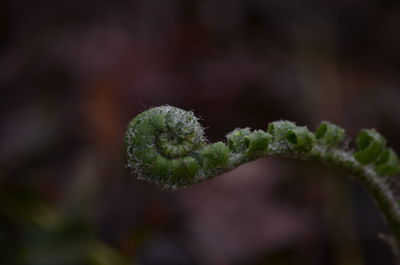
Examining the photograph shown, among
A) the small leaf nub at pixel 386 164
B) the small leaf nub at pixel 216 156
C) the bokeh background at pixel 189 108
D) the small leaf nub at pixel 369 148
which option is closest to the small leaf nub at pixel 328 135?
the small leaf nub at pixel 369 148

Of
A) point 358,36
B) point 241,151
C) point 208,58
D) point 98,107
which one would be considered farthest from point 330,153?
point 358,36

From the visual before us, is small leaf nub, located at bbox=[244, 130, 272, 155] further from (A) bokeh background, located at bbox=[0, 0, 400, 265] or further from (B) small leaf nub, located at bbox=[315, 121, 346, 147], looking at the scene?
(A) bokeh background, located at bbox=[0, 0, 400, 265]

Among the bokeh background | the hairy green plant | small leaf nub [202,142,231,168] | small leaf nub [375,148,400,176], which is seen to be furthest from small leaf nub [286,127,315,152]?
the bokeh background

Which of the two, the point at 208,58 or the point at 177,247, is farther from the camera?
the point at 208,58

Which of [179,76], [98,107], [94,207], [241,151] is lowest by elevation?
[241,151]

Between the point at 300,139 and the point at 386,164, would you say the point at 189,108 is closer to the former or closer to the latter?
the point at 386,164

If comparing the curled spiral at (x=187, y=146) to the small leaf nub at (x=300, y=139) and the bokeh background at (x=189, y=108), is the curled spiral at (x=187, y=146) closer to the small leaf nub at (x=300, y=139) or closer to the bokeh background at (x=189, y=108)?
the small leaf nub at (x=300, y=139)

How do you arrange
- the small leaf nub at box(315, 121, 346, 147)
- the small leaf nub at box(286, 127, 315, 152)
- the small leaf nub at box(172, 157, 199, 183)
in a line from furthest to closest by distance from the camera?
the small leaf nub at box(315, 121, 346, 147) < the small leaf nub at box(286, 127, 315, 152) < the small leaf nub at box(172, 157, 199, 183)

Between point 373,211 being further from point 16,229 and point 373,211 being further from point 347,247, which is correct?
point 16,229
